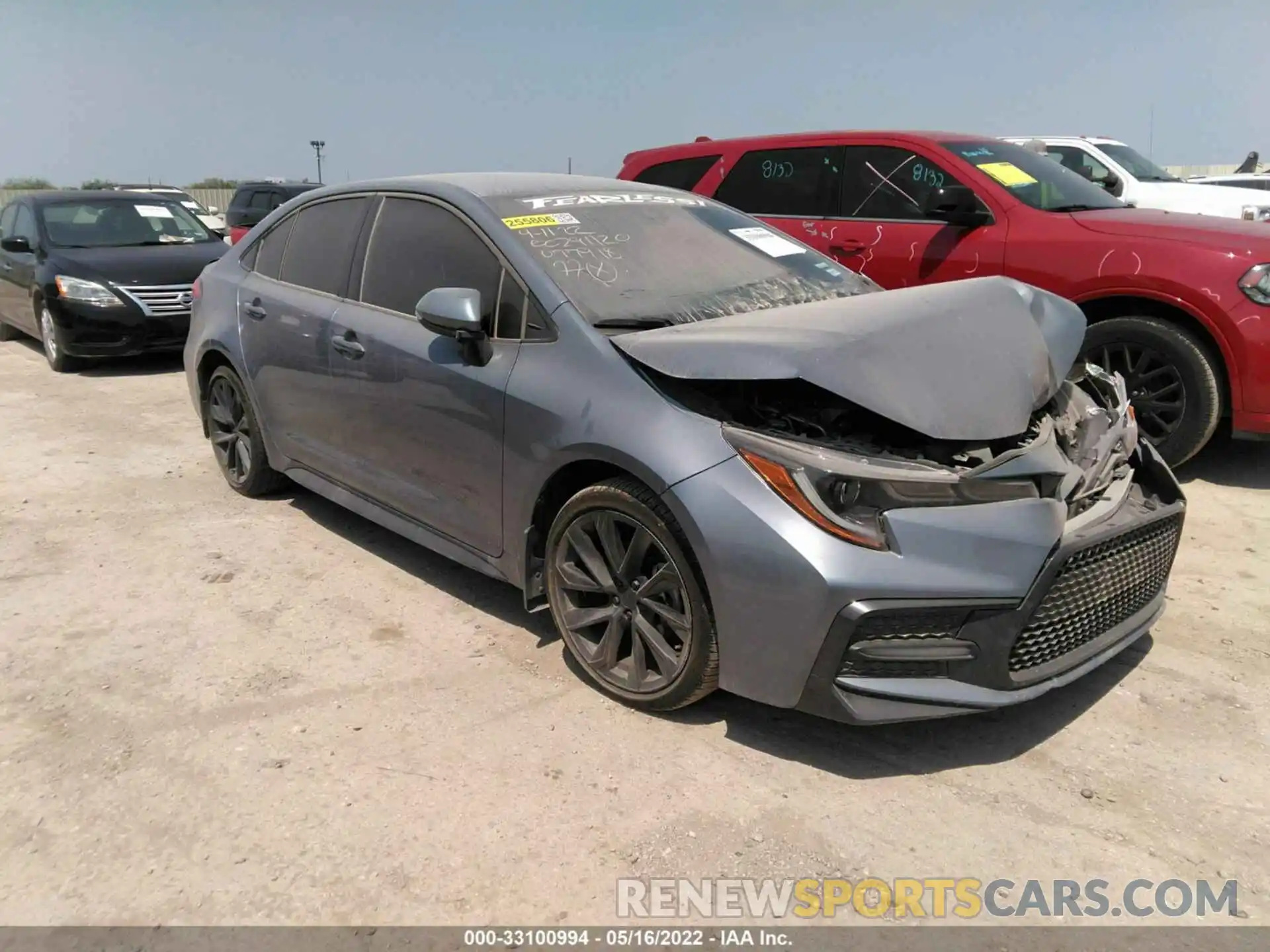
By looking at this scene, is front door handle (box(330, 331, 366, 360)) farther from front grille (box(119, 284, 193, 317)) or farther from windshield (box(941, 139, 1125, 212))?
front grille (box(119, 284, 193, 317))

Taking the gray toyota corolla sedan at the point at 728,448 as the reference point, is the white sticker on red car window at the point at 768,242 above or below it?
above

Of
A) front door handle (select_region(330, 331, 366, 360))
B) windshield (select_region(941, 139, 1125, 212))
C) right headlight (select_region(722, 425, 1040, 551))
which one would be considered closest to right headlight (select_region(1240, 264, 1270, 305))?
windshield (select_region(941, 139, 1125, 212))

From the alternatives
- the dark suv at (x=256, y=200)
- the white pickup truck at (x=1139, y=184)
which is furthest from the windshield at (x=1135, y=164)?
the dark suv at (x=256, y=200)

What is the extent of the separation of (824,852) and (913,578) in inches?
29.0

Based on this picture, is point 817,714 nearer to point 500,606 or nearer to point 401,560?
point 500,606

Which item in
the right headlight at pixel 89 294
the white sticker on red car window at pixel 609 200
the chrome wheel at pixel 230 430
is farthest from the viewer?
the right headlight at pixel 89 294

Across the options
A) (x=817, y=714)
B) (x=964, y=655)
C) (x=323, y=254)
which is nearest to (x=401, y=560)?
(x=323, y=254)

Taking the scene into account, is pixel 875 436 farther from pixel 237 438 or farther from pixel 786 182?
pixel 786 182

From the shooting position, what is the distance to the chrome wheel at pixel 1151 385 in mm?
5062

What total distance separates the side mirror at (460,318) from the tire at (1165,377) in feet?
11.5

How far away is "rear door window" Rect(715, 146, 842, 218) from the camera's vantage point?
6.45 metres

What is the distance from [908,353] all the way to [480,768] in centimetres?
176

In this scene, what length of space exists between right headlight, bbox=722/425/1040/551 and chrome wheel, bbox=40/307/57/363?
27.8 feet

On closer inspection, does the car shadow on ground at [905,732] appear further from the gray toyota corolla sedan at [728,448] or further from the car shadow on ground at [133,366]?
the car shadow on ground at [133,366]
